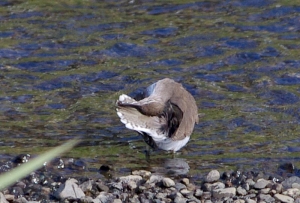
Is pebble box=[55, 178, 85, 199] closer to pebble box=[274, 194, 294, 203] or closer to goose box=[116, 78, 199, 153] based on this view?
goose box=[116, 78, 199, 153]

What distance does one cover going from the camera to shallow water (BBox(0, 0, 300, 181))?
689 centimetres

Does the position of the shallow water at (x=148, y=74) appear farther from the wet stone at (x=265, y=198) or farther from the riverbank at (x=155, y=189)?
the wet stone at (x=265, y=198)

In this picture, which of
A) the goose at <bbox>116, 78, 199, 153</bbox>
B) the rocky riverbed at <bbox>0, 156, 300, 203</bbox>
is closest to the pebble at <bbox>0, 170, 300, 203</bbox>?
the rocky riverbed at <bbox>0, 156, 300, 203</bbox>

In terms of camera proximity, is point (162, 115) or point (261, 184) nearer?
point (261, 184)

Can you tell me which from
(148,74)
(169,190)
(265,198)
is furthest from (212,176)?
(148,74)

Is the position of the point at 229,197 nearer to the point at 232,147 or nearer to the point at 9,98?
the point at 232,147

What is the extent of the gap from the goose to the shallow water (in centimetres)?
27

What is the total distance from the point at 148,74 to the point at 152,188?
433 cm

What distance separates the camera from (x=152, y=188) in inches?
212

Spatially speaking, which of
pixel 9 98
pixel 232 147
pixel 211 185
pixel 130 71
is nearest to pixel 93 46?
pixel 130 71

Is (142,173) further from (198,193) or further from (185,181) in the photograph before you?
(198,193)

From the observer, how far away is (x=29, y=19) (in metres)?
11.5

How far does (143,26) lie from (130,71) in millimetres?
1806

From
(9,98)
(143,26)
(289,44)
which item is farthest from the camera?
(143,26)
